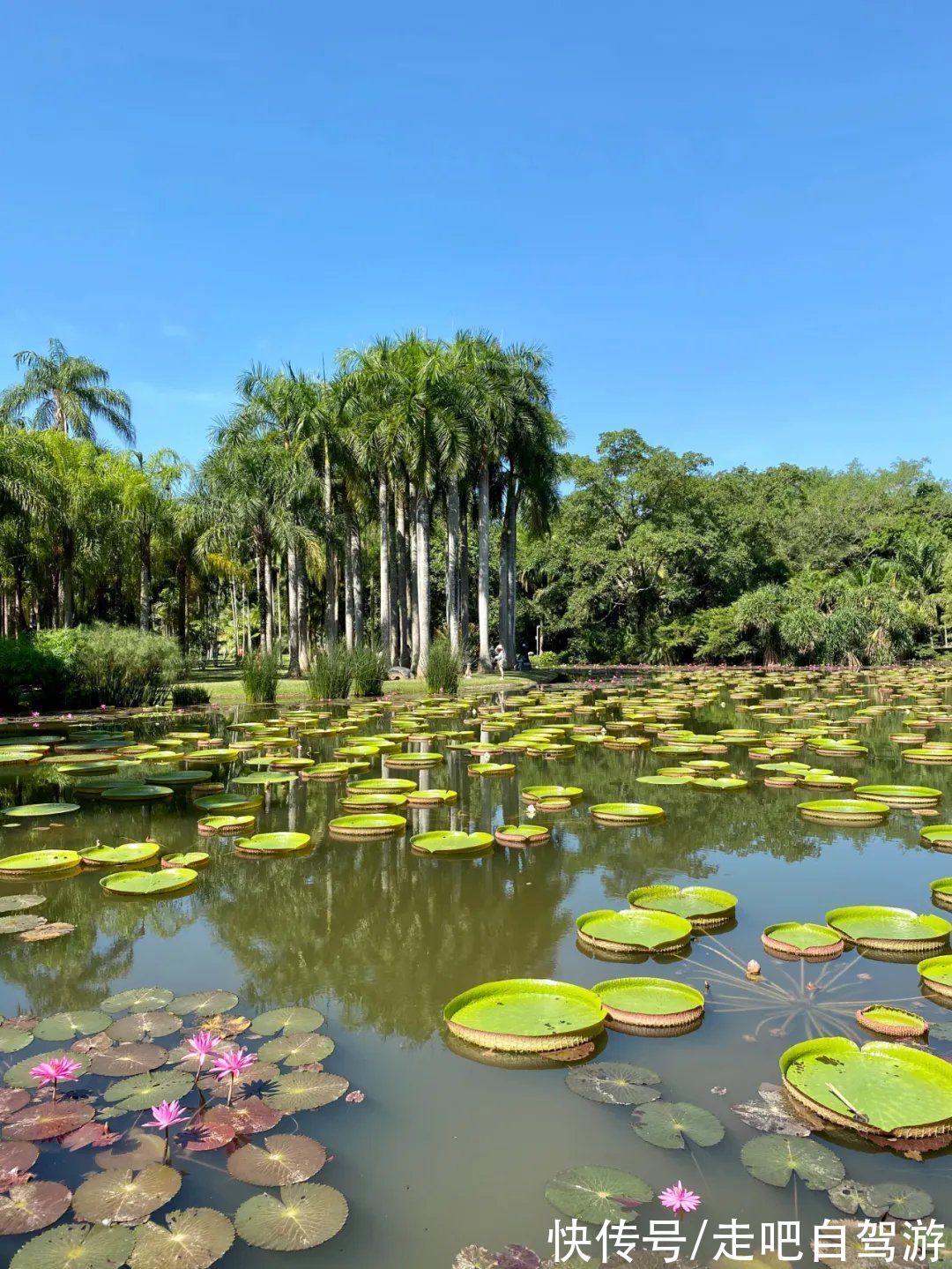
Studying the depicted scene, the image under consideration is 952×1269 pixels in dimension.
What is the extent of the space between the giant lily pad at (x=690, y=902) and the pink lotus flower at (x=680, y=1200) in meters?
2.26

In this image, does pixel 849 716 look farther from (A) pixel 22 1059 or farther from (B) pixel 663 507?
(B) pixel 663 507

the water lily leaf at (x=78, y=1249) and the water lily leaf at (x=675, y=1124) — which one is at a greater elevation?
the water lily leaf at (x=78, y=1249)

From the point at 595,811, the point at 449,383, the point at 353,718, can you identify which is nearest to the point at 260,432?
the point at 449,383

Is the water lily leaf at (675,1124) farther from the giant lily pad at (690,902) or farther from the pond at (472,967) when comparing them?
the giant lily pad at (690,902)

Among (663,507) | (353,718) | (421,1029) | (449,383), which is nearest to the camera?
(421,1029)

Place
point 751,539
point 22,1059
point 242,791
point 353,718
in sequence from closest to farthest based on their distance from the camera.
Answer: point 22,1059 < point 242,791 < point 353,718 < point 751,539

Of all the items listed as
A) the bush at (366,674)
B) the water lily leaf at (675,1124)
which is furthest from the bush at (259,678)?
the water lily leaf at (675,1124)

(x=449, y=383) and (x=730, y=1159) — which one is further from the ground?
(x=449, y=383)

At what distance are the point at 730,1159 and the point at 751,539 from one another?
1603 inches

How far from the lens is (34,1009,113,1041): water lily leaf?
3296 millimetres

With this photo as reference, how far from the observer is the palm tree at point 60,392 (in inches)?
1149

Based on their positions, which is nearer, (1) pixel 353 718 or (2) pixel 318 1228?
(2) pixel 318 1228

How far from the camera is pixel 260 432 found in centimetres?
2705

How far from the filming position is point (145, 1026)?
3.34 metres
